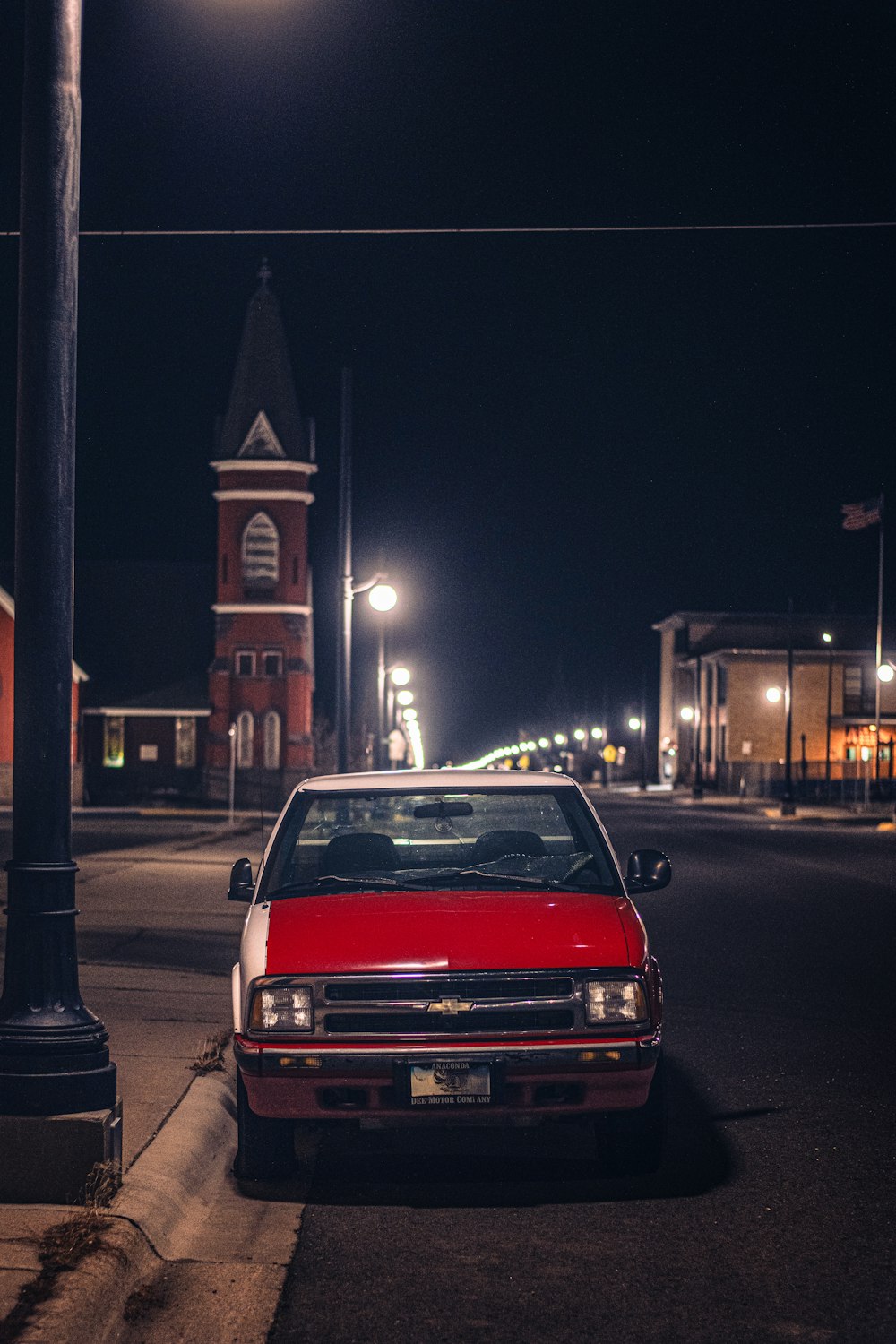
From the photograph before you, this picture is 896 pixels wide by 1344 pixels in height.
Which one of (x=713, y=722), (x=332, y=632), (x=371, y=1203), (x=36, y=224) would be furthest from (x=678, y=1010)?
(x=713, y=722)

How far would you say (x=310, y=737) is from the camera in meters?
70.2

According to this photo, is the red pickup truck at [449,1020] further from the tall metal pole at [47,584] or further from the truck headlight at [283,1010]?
the tall metal pole at [47,584]

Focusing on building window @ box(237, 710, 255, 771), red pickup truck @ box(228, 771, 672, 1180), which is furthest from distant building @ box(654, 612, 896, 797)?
red pickup truck @ box(228, 771, 672, 1180)

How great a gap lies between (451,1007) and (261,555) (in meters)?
65.3

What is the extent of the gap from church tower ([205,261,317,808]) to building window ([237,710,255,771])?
4cm

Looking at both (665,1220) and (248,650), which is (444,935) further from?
(248,650)

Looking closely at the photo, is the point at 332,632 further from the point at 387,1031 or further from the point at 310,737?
the point at 387,1031

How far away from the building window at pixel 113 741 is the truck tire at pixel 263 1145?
65657mm

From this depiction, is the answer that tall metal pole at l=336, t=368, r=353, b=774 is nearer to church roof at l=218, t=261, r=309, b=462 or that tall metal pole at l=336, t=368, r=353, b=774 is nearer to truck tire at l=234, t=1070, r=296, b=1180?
truck tire at l=234, t=1070, r=296, b=1180

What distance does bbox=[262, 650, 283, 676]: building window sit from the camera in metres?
70.5

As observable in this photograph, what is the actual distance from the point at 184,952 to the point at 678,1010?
4811 mm

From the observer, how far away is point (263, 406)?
7125cm

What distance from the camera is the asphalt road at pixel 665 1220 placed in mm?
5332

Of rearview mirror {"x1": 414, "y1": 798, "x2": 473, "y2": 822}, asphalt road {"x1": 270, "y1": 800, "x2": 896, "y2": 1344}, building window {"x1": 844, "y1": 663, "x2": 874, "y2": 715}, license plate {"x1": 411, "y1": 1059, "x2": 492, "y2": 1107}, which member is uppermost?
building window {"x1": 844, "y1": 663, "x2": 874, "y2": 715}
